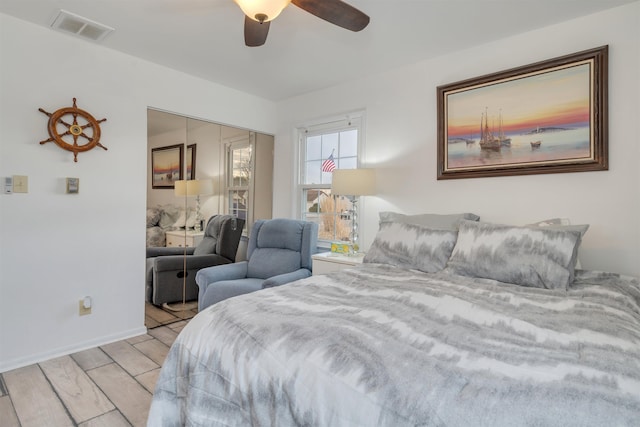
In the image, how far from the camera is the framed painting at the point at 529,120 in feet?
7.02

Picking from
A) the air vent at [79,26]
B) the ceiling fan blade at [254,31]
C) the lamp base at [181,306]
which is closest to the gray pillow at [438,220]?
the ceiling fan blade at [254,31]

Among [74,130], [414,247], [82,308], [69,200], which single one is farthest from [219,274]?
[414,247]

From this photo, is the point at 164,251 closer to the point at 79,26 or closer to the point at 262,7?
the point at 79,26

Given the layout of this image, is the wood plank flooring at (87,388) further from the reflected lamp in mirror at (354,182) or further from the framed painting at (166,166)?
the reflected lamp in mirror at (354,182)

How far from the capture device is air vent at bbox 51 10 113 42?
2.26m

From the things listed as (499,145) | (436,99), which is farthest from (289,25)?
(499,145)

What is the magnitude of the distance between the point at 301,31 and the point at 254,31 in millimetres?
680

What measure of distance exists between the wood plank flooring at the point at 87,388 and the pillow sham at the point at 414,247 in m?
1.69

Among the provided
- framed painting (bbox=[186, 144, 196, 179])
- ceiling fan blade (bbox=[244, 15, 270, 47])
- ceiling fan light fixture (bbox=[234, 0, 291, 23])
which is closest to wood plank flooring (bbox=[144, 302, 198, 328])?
framed painting (bbox=[186, 144, 196, 179])

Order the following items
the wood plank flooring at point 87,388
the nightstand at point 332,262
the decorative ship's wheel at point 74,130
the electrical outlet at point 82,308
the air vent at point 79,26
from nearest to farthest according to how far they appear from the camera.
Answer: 1. the wood plank flooring at point 87,388
2. the air vent at point 79,26
3. the decorative ship's wheel at point 74,130
4. the electrical outlet at point 82,308
5. the nightstand at point 332,262

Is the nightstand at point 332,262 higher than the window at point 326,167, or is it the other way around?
the window at point 326,167

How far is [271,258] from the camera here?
10.5ft

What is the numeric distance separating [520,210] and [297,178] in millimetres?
2348

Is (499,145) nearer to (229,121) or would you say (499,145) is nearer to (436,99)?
(436,99)
